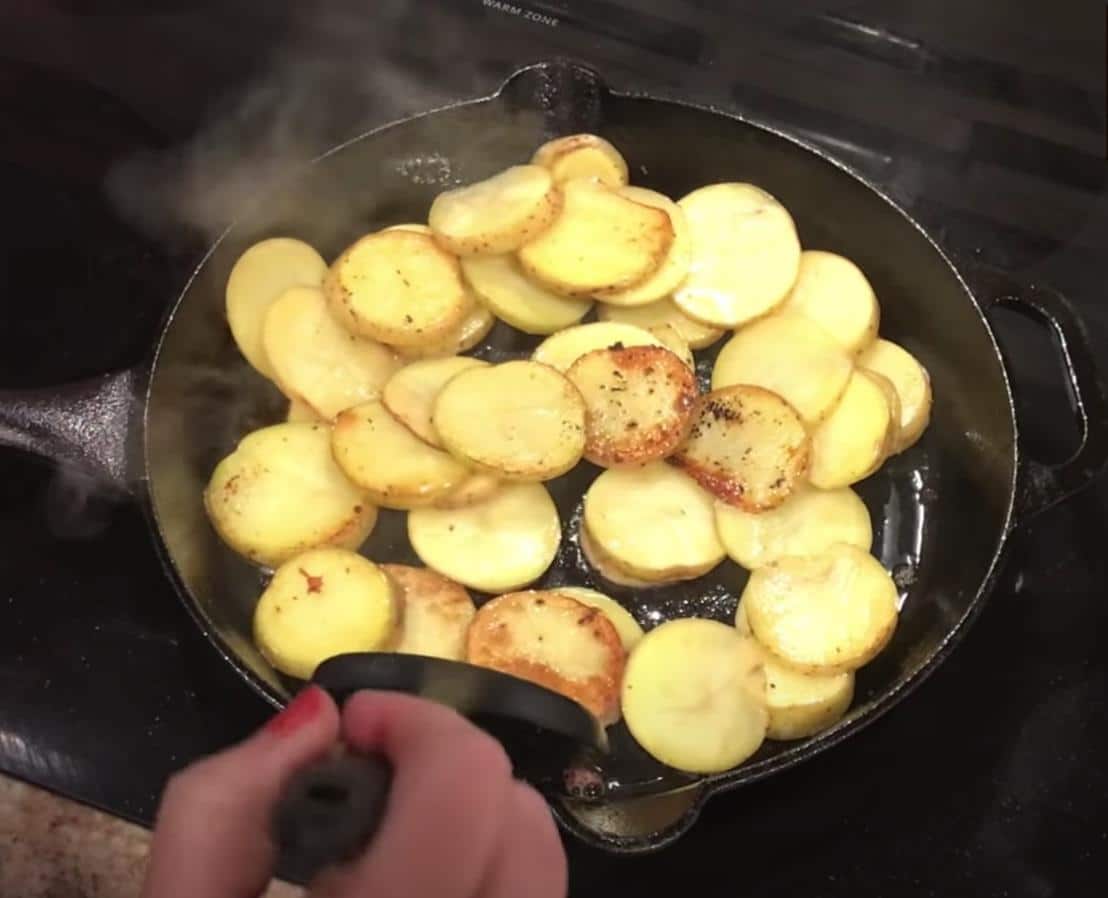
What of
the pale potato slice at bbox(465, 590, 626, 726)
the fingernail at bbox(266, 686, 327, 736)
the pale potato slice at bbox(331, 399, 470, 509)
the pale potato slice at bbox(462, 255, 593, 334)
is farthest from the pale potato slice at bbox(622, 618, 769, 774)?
the fingernail at bbox(266, 686, 327, 736)

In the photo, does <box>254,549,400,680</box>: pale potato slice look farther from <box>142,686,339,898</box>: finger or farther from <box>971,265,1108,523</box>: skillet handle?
<box>971,265,1108,523</box>: skillet handle

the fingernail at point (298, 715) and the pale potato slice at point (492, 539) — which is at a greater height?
the fingernail at point (298, 715)

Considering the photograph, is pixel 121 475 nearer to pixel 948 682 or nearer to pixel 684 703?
pixel 684 703

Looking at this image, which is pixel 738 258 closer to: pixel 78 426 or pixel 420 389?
pixel 420 389

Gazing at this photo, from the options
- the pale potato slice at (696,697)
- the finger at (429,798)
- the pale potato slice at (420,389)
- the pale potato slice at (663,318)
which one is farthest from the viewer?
the pale potato slice at (663,318)

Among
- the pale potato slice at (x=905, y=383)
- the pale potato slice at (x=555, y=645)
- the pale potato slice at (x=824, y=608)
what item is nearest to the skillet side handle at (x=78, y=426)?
the pale potato slice at (x=555, y=645)

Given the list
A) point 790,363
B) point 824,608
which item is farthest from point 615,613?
point 790,363

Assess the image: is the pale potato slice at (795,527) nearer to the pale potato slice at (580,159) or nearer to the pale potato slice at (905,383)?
the pale potato slice at (905,383)

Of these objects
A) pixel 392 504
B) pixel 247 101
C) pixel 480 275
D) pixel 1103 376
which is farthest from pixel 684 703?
pixel 247 101
